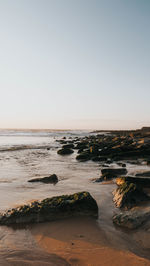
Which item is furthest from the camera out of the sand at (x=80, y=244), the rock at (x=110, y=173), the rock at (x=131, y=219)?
the rock at (x=110, y=173)

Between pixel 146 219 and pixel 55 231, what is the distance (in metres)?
1.76

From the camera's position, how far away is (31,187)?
6234 millimetres

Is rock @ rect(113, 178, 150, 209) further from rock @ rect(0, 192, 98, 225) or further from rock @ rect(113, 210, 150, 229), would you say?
rock @ rect(0, 192, 98, 225)

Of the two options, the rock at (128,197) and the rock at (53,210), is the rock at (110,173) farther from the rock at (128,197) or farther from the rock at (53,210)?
the rock at (53,210)

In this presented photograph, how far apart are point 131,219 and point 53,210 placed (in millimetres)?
1553

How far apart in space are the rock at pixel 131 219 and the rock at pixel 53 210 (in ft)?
1.72

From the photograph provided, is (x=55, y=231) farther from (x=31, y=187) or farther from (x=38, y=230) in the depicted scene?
(x=31, y=187)

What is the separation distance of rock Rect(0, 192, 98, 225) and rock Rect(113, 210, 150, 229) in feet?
1.72

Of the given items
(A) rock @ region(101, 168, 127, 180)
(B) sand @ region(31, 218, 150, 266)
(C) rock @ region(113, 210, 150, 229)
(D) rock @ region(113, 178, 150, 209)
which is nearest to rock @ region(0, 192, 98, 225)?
(B) sand @ region(31, 218, 150, 266)

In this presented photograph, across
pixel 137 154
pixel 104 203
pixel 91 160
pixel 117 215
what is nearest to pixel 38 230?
pixel 117 215

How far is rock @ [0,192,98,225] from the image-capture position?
387 centimetres

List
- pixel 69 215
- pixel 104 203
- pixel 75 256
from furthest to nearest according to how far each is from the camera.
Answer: pixel 104 203 → pixel 69 215 → pixel 75 256

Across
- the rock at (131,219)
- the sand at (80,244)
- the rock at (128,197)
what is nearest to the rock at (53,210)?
the sand at (80,244)

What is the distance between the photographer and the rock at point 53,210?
387cm
